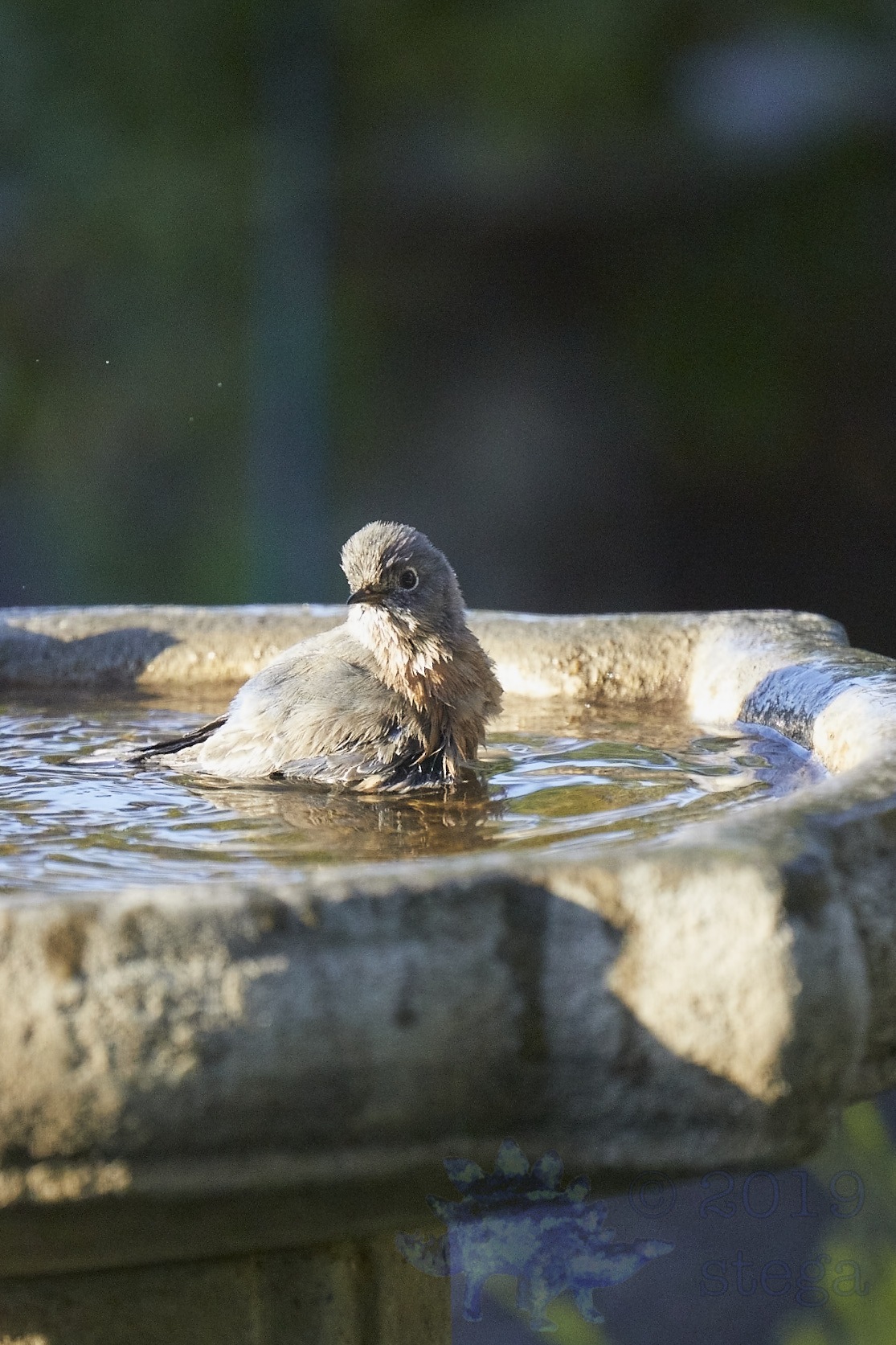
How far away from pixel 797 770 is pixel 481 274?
9250 millimetres

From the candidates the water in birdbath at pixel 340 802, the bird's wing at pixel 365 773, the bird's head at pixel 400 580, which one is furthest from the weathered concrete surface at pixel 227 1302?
the bird's head at pixel 400 580

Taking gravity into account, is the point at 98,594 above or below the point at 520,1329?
above

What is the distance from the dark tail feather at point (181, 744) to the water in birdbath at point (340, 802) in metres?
0.06

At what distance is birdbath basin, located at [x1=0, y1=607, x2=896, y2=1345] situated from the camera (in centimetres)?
143

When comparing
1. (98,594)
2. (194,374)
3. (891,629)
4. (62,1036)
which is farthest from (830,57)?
(62,1036)

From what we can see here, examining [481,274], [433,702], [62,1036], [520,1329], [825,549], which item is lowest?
[520,1329]

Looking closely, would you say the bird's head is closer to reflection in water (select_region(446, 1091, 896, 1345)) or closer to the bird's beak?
the bird's beak

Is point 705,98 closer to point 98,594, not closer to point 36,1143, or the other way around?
point 98,594

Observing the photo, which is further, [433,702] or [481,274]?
[481,274]

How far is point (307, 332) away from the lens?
35.3 feet

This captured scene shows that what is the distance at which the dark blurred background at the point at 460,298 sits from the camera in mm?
10469

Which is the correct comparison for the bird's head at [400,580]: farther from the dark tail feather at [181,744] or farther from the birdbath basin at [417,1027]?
the birdbath basin at [417,1027]

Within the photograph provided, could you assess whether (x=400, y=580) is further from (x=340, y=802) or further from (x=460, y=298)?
(x=460, y=298)

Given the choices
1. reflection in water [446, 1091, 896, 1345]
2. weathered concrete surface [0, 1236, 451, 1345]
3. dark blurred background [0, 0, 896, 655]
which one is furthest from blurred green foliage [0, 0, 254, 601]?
weathered concrete surface [0, 1236, 451, 1345]
